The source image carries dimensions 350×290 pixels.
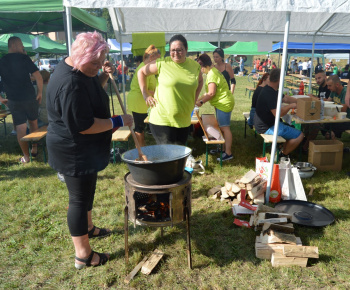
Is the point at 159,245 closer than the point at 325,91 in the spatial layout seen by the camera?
Yes

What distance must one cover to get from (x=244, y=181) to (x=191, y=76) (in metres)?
1.46

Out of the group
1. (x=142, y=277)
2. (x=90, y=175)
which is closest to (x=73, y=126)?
(x=90, y=175)

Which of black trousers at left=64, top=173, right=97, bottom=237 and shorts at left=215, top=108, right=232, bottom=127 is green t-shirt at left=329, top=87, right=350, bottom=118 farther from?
A: black trousers at left=64, top=173, right=97, bottom=237

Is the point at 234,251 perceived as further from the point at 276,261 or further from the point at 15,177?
the point at 15,177

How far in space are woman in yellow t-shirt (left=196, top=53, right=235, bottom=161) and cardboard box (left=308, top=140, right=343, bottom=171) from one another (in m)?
1.33

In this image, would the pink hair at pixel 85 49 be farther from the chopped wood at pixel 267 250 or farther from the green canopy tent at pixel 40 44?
the green canopy tent at pixel 40 44

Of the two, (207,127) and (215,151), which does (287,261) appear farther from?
(215,151)

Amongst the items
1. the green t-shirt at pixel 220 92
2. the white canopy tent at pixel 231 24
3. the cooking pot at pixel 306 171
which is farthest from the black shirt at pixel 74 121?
the white canopy tent at pixel 231 24

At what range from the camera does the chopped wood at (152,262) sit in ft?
8.42

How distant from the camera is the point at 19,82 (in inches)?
199

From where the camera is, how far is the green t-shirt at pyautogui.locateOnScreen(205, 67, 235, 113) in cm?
486

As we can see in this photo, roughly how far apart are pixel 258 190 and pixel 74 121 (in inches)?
101

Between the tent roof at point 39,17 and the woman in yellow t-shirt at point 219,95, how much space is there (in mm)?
2217

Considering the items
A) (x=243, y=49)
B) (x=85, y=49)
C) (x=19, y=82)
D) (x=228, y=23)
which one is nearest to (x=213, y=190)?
(x=85, y=49)
